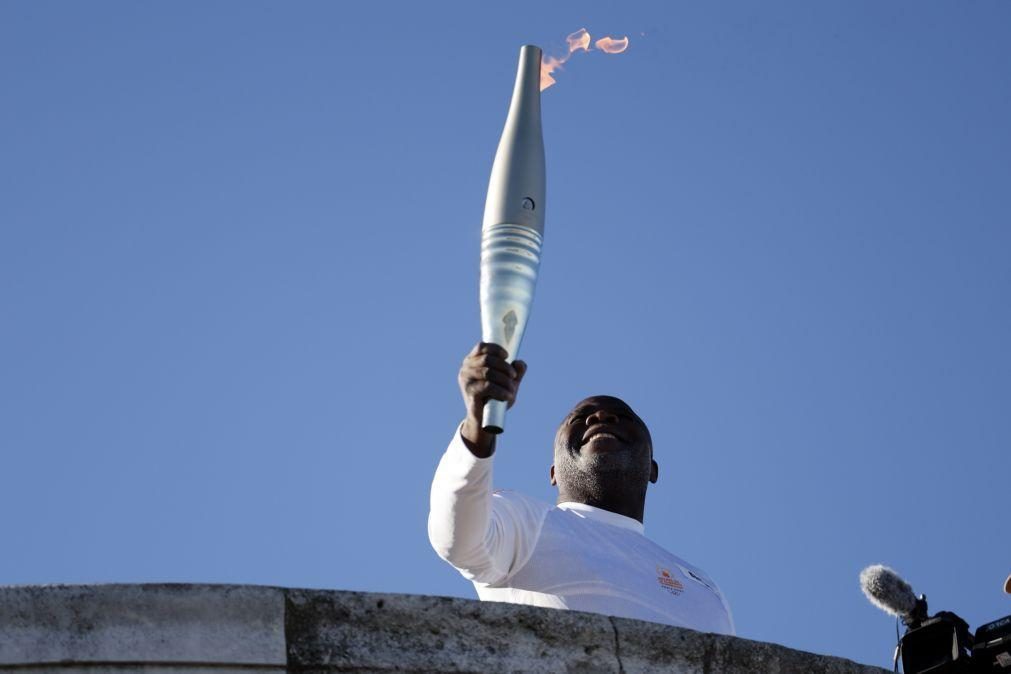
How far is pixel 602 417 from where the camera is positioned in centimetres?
808

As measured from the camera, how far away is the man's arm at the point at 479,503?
495 centimetres

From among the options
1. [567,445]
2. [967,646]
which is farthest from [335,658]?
[567,445]

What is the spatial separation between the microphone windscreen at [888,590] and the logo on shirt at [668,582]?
29.9 inches

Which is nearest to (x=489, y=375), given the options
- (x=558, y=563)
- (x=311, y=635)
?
(x=311, y=635)

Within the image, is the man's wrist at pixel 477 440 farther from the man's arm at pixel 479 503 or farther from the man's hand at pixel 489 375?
the man's hand at pixel 489 375

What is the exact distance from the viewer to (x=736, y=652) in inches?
207

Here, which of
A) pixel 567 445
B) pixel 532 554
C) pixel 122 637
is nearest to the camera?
pixel 122 637

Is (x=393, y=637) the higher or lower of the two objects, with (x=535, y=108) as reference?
lower

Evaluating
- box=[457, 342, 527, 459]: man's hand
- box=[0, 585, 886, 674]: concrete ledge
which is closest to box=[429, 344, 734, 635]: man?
box=[457, 342, 527, 459]: man's hand

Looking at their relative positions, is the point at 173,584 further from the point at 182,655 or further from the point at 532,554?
the point at 532,554

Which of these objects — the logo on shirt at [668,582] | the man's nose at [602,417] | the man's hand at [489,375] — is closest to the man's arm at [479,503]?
the man's hand at [489,375]

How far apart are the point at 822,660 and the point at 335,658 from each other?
1583 mm

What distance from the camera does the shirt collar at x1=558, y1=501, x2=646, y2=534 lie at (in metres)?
7.56

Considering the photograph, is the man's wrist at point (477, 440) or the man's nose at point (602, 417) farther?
the man's nose at point (602, 417)
